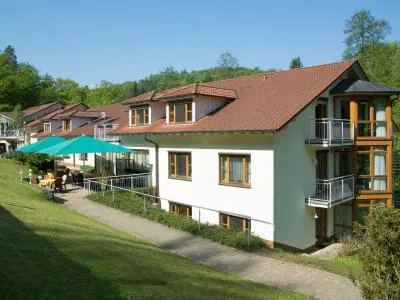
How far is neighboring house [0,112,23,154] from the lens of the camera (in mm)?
55609

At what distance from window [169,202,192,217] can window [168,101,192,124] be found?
15.0 feet

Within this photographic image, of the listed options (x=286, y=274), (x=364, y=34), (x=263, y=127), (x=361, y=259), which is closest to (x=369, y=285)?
(x=361, y=259)

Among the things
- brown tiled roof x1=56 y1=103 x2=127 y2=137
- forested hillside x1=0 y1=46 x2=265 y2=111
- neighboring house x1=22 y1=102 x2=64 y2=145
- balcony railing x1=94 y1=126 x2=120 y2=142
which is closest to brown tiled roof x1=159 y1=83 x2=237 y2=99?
balcony railing x1=94 y1=126 x2=120 y2=142

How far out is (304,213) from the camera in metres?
17.4

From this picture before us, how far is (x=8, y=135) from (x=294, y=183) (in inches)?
2089

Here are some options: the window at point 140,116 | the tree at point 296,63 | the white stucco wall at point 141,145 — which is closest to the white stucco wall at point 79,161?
the white stucco wall at point 141,145

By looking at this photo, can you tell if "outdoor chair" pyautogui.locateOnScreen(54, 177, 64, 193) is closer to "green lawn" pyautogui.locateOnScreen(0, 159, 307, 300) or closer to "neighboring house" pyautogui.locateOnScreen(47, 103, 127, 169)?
"neighboring house" pyautogui.locateOnScreen(47, 103, 127, 169)

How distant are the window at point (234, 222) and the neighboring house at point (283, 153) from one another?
46 mm

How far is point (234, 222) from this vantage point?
17.5m

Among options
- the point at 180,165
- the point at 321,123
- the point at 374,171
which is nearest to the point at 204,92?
the point at 180,165

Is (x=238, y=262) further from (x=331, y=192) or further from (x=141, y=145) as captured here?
(x=141, y=145)

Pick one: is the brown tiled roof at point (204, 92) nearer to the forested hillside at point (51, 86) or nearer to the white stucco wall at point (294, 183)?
the white stucco wall at point (294, 183)

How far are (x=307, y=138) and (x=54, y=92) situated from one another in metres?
94.3

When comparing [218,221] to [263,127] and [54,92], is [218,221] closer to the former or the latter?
[263,127]
